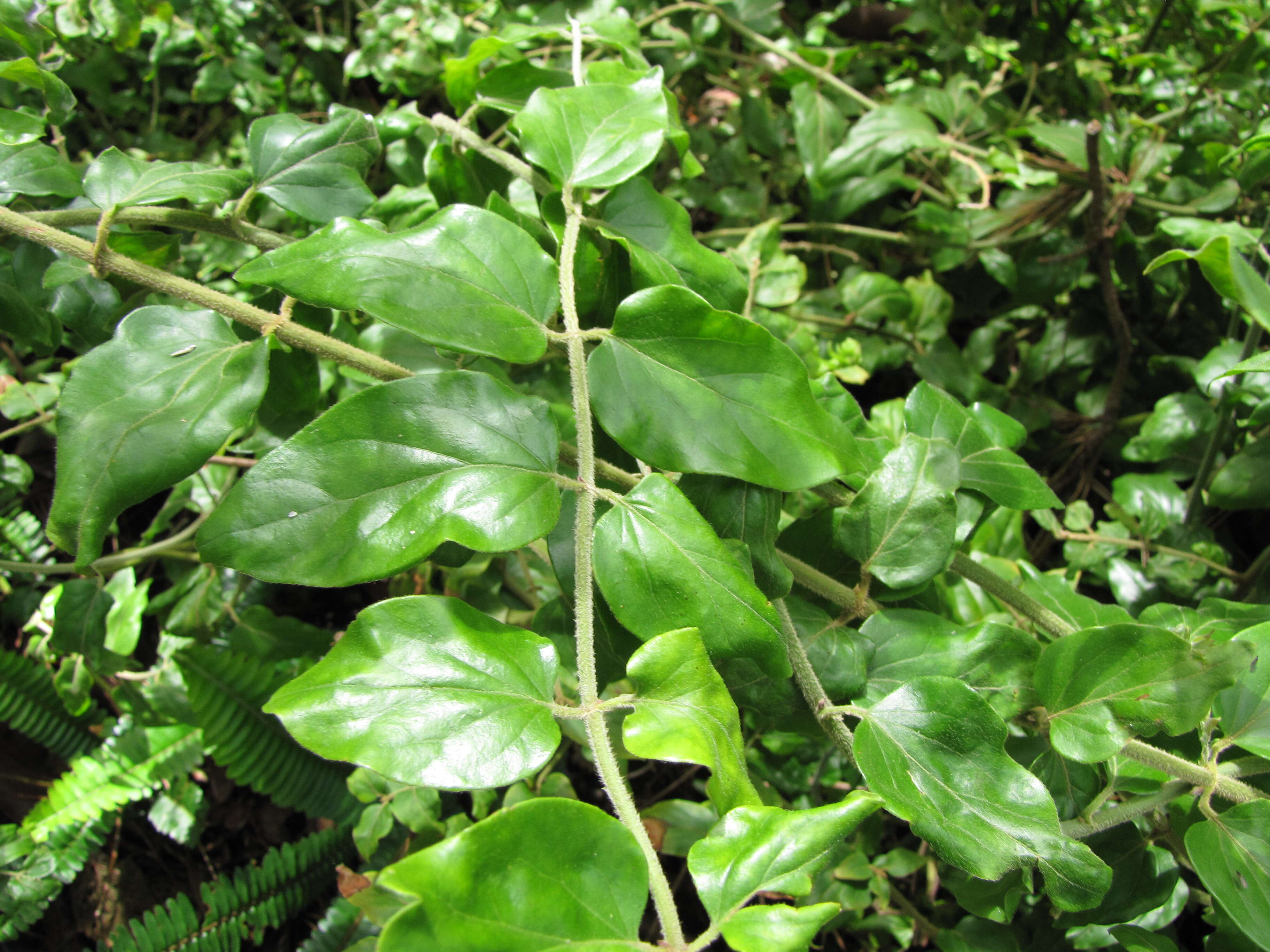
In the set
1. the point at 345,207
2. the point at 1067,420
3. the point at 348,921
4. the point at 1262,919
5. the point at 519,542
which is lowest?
the point at 348,921

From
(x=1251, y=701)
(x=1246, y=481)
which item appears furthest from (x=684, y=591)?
(x=1246, y=481)

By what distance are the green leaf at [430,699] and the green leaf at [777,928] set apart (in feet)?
0.53

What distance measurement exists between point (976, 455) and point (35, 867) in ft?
5.60

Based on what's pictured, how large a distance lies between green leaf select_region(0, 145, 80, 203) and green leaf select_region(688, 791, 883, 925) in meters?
0.84

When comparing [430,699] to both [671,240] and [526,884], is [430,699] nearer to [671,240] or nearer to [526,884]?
[526,884]

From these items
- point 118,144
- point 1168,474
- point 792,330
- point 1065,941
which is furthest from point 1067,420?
point 118,144

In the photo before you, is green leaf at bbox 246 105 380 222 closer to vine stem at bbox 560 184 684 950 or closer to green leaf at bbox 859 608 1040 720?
vine stem at bbox 560 184 684 950

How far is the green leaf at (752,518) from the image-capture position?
28.5 inches

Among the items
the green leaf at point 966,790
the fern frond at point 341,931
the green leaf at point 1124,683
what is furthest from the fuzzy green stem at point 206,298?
the fern frond at point 341,931

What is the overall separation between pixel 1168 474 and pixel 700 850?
50.7 inches

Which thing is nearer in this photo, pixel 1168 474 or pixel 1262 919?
pixel 1262 919

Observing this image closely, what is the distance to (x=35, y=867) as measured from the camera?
1.41 m

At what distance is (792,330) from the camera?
133 cm

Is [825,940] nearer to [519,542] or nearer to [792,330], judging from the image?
[792,330]
